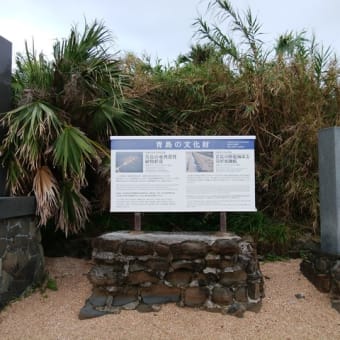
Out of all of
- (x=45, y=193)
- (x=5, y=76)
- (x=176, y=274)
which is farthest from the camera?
(x=5, y=76)

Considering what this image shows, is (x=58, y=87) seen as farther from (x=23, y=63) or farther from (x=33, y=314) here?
(x=33, y=314)

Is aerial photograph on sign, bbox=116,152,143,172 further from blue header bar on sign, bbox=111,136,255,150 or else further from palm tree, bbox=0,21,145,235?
palm tree, bbox=0,21,145,235

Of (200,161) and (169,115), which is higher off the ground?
(169,115)

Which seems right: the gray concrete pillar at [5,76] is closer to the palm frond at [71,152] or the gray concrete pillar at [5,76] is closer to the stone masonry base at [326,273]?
the palm frond at [71,152]

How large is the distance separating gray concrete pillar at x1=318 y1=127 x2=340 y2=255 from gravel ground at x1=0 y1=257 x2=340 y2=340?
0.59 meters

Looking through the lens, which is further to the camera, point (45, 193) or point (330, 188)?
point (45, 193)

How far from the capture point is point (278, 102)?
5355mm

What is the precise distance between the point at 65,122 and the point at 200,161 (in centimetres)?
184

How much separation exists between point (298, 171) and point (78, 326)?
3.53 meters

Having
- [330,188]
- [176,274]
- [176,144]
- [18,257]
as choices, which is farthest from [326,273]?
[18,257]

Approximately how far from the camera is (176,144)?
12.9 feet

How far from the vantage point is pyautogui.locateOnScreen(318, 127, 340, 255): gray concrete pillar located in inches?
151

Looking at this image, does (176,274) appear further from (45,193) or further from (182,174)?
(45,193)

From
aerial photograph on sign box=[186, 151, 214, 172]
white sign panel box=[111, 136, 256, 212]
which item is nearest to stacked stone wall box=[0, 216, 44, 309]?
white sign panel box=[111, 136, 256, 212]
